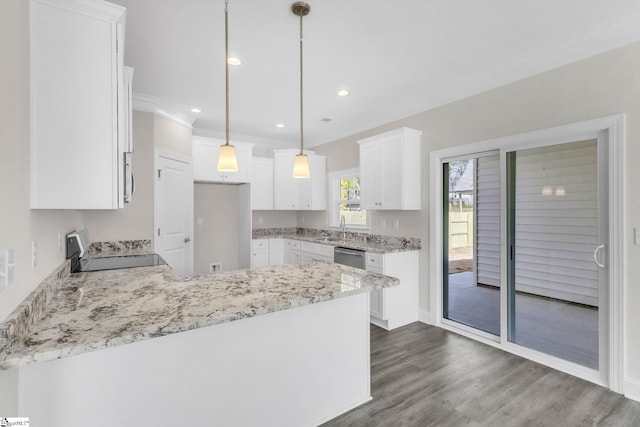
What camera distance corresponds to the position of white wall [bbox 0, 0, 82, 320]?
3.43ft

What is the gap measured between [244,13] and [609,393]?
385cm

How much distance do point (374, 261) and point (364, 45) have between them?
7.34 ft

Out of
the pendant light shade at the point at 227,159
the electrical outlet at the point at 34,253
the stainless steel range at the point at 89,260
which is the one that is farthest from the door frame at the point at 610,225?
the electrical outlet at the point at 34,253

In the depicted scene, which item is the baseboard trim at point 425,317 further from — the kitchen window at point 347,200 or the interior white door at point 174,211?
the interior white door at point 174,211

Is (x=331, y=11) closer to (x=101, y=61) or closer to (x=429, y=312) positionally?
(x=101, y=61)

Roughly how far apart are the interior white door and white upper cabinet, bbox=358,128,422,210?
2622mm

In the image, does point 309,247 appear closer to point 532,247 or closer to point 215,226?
point 215,226

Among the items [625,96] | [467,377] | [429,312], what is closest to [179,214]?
[429,312]

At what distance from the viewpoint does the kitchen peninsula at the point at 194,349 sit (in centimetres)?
111

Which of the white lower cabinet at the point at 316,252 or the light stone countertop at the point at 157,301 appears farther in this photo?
the white lower cabinet at the point at 316,252

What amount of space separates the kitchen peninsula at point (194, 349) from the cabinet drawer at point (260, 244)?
3.09m

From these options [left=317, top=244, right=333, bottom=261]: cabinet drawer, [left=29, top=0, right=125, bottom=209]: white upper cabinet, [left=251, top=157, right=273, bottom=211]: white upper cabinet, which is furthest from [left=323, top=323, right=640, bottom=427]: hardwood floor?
[left=251, top=157, right=273, bottom=211]: white upper cabinet

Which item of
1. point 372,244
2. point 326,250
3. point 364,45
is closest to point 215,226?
point 326,250

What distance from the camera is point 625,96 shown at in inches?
88.4
